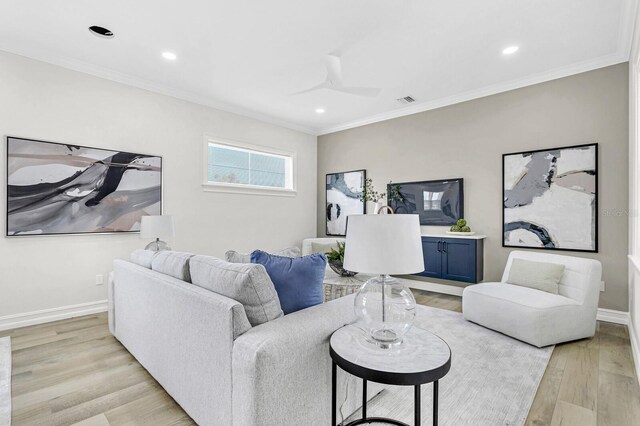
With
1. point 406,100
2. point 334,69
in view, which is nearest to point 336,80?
point 334,69

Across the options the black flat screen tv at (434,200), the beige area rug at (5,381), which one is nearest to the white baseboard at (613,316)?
the black flat screen tv at (434,200)

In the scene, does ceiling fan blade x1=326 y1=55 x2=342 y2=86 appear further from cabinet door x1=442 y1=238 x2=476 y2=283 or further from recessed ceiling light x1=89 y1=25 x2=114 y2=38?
cabinet door x1=442 y1=238 x2=476 y2=283

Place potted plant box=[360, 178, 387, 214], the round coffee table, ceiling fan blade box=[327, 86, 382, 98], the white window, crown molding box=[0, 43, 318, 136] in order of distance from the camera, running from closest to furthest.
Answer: the round coffee table < crown molding box=[0, 43, 318, 136] < ceiling fan blade box=[327, 86, 382, 98] < the white window < potted plant box=[360, 178, 387, 214]

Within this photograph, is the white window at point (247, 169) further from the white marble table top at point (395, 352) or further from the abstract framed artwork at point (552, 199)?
the white marble table top at point (395, 352)

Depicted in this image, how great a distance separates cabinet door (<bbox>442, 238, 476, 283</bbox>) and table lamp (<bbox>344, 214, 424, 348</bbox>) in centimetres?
299

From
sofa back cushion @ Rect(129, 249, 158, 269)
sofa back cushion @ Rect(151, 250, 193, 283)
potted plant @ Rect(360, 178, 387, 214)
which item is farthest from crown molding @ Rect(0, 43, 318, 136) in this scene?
sofa back cushion @ Rect(151, 250, 193, 283)

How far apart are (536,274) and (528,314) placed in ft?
2.03

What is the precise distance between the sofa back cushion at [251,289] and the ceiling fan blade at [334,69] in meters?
2.58

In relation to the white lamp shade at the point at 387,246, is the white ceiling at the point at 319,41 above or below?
above

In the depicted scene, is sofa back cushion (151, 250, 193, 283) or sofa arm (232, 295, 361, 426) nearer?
sofa arm (232, 295, 361, 426)

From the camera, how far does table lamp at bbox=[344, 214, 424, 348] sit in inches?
54.9

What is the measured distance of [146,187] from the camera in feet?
13.3

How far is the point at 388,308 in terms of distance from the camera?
4.99ft

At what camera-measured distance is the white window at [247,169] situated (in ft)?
16.0
